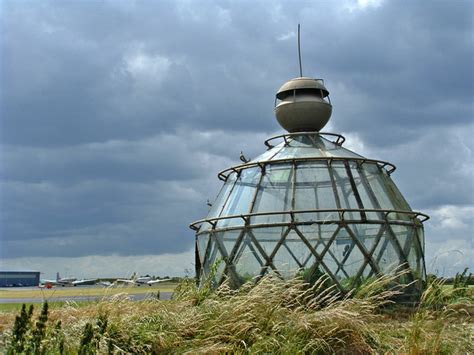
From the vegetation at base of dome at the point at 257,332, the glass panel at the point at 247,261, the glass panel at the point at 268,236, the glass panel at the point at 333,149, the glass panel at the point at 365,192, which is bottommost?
the vegetation at base of dome at the point at 257,332

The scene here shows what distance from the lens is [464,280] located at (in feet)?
52.5

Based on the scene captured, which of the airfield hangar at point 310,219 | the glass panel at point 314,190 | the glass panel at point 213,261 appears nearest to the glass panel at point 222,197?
the airfield hangar at point 310,219

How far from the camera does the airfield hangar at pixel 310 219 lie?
1034 cm

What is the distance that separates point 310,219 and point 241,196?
1.94 meters

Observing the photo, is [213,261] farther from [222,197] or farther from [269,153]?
[269,153]

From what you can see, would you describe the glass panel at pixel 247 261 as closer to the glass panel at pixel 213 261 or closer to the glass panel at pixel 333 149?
the glass panel at pixel 213 261

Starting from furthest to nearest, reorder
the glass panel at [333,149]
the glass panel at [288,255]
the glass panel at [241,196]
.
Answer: the glass panel at [333,149], the glass panel at [241,196], the glass panel at [288,255]

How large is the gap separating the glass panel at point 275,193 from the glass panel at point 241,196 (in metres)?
0.22

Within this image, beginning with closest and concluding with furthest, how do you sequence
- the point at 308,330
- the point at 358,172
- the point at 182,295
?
1. the point at 308,330
2. the point at 182,295
3. the point at 358,172

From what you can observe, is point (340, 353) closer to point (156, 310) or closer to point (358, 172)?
point (156, 310)

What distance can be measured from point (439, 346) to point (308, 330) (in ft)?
5.45

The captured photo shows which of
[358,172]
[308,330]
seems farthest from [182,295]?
[358,172]

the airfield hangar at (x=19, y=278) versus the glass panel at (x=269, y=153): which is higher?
the airfield hangar at (x=19, y=278)

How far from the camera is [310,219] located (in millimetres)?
10453
